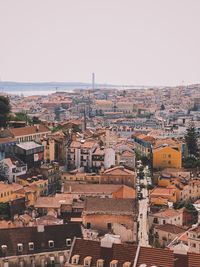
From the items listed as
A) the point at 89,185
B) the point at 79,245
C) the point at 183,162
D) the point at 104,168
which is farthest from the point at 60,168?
the point at 79,245

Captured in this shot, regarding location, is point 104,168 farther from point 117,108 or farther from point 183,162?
point 117,108

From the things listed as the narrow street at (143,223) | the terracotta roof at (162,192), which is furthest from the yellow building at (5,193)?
the terracotta roof at (162,192)

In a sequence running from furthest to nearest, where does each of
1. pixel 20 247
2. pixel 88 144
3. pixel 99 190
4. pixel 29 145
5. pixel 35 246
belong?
pixel 88 144
pixel 29 145
pixel 99 190
pixel 35 246
pixel 20 247

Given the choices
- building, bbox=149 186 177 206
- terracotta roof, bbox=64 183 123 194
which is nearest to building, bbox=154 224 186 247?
building, bbox=149 186 177 206

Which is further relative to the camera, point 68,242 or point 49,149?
point 49,149

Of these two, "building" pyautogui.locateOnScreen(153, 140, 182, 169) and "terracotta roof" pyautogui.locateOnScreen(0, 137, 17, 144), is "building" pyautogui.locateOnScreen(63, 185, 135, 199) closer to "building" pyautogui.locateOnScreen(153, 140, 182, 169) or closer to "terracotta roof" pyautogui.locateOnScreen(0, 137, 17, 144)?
"terracotta roof" pyautogui.locateOnScreen(0, 137, 17, 144)

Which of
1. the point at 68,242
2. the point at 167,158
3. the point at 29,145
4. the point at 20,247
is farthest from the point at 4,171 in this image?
the point at 20,247

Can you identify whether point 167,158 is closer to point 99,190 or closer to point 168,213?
point 99,190
